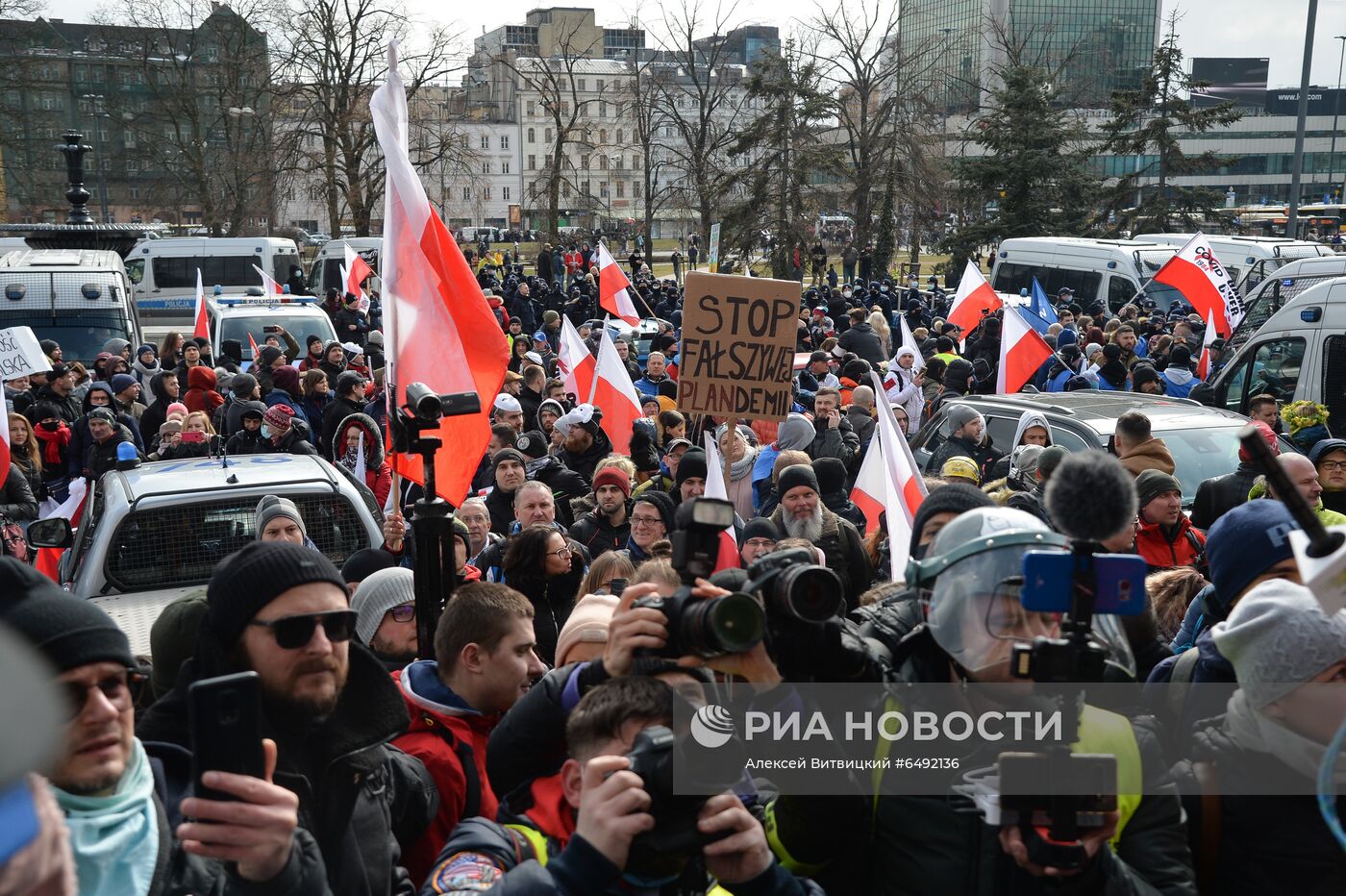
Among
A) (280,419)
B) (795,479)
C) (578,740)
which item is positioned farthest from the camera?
(280,419)

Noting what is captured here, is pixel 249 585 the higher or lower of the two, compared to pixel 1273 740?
higher

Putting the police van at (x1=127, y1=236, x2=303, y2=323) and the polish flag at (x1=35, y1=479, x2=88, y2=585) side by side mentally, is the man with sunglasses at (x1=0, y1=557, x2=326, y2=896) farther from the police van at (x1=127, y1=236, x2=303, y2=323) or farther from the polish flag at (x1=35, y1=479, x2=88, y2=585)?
the police van at (x1=127, y1=236, x2=303, y2=323)

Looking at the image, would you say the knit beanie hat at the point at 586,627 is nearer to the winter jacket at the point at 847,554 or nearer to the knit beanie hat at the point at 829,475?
the winter jacket at the point at 847,554

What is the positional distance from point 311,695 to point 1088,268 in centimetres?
2382

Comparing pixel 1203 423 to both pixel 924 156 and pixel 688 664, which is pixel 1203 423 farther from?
pixel 924 156

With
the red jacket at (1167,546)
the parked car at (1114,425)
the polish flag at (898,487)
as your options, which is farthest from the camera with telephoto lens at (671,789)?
the parked car at (1114,425)

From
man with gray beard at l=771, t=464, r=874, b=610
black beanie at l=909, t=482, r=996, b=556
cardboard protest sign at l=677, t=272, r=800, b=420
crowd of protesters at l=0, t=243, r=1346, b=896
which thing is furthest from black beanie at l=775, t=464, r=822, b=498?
black beanie at l=909, t=482, r=996, b=556

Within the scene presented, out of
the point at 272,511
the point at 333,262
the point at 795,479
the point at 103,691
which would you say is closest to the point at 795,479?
the point at 795,479

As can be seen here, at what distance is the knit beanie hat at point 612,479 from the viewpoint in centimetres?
735

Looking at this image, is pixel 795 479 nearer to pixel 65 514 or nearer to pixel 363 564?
pixel 363 564

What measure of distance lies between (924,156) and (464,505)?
38.6 m

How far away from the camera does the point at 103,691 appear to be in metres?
2.21

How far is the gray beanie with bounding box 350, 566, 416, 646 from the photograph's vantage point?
4.54 metres

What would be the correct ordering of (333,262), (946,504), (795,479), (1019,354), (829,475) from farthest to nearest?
(333,262), (1019,354), (829,475), (795,479), (946,504)
